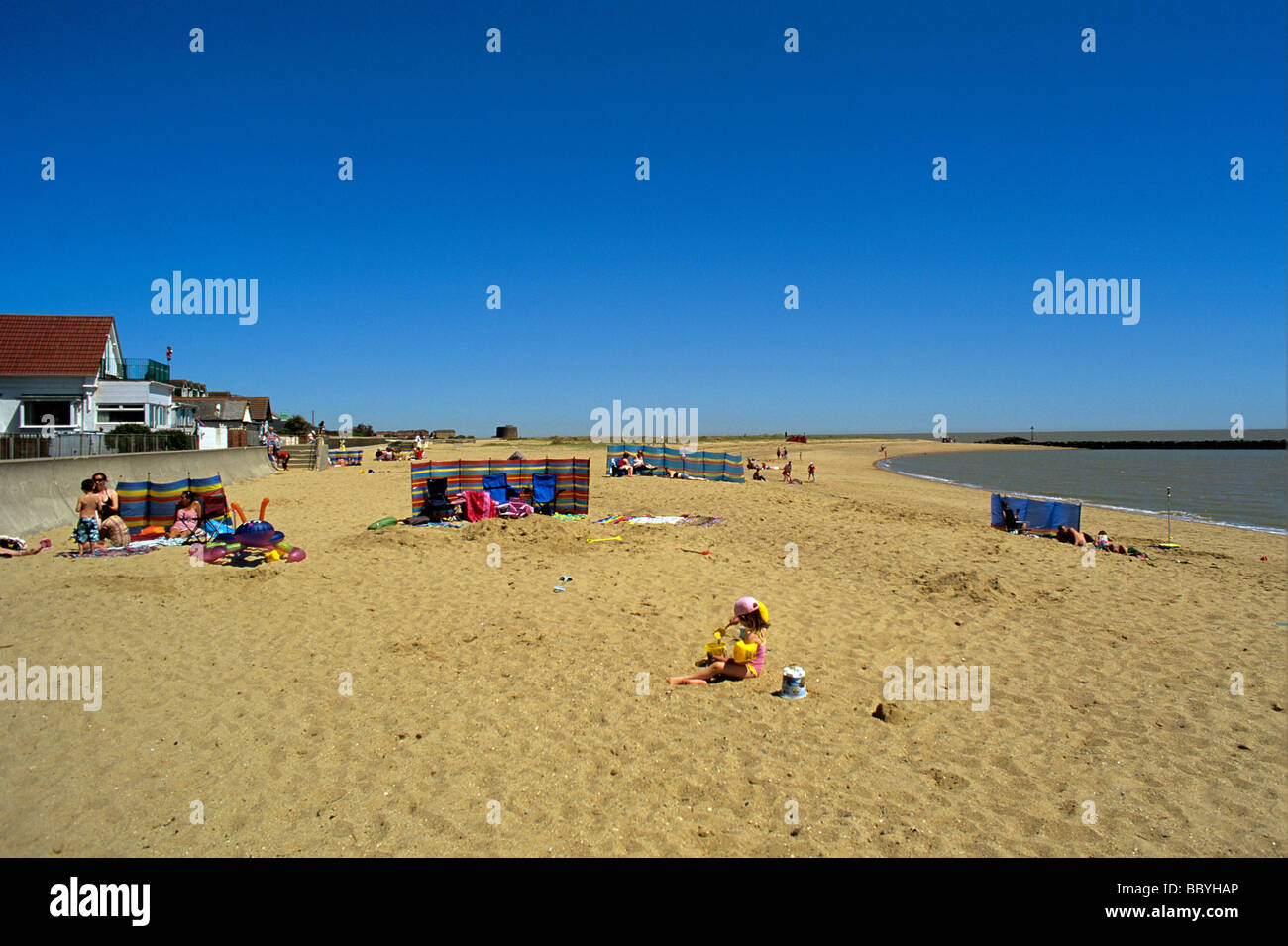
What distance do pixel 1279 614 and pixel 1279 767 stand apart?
20.0ft

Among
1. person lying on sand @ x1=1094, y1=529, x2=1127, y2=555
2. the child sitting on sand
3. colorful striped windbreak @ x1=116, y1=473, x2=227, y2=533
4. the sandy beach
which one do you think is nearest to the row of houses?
colorful striped windbreak @ x1=116, y1=473, x2=227, y2=533

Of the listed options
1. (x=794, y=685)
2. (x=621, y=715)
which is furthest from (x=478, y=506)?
(x=794, y=685)

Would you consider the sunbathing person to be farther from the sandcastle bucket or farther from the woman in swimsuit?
the sandcastle bucket

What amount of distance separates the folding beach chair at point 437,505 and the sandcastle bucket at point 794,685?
10.6 metres

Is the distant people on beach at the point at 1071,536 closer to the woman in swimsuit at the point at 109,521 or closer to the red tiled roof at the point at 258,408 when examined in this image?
the woman in swimsuit at the point at 109,521

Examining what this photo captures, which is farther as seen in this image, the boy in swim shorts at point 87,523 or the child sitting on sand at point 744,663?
the boy in swim shorts at point 87,523

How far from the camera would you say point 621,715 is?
5633mm

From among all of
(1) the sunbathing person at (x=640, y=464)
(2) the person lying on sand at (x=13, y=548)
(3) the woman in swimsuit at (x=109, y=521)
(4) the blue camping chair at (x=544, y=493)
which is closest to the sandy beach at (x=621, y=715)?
(2) the person lying on sand at (x=13, y=548)

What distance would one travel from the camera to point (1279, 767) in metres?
5.12

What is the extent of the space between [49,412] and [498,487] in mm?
27217

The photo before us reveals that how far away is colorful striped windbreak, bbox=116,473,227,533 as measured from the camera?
12945 millimetres

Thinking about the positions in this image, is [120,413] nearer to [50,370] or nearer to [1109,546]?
[50,370]

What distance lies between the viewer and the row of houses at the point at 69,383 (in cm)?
2906
